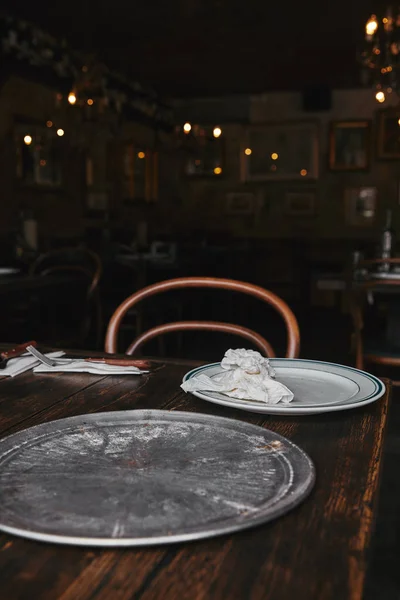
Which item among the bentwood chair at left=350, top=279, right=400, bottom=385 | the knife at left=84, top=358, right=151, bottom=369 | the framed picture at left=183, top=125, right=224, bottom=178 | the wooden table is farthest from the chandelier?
the wooden table

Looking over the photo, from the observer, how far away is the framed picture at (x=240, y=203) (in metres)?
8.51

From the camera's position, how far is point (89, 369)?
111cm

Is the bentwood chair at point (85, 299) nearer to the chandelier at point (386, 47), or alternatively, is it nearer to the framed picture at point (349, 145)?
the chandelier at point (386, 47)

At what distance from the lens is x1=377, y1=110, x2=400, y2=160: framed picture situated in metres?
7.78

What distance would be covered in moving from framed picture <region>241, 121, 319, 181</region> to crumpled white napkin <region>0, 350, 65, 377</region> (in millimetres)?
7493

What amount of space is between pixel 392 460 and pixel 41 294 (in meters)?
1.77

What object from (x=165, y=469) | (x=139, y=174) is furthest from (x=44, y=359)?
(x=139, y=174)

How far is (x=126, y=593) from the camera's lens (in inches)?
17.4

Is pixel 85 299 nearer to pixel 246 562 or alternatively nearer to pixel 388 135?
pixel 246 562

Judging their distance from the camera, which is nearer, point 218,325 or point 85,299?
point 218,325

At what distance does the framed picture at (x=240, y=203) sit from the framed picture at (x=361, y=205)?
4.33ft

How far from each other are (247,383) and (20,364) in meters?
0.49

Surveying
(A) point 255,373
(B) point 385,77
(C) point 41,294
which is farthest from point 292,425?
(B) point 385,77

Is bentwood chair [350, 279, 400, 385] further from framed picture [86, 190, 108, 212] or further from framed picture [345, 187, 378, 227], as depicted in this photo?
framed picture [345, 187, 378, 227]
